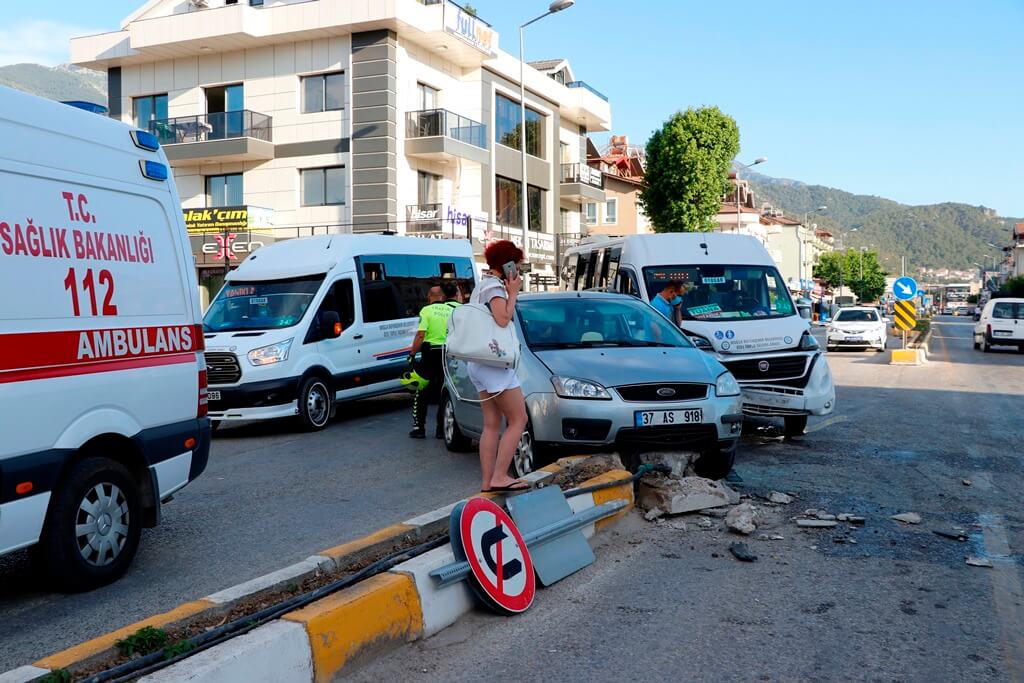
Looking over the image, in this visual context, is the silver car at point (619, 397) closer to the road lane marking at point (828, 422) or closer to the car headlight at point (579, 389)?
the car headlight at point (579, 389)

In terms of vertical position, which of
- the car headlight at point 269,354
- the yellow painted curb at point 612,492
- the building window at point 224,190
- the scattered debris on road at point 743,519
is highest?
the building window at point 224,190

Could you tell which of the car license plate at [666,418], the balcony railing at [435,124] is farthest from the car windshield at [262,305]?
the balcony railing at [435,124]

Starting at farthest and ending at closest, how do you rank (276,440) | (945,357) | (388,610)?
(945,357)
(276,440)
(388,610)

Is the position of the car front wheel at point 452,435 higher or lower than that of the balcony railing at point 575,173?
lower

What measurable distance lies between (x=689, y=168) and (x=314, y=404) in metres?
38.8

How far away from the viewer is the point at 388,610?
Result: 4176 millimetres

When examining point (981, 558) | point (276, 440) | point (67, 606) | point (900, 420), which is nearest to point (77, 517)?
point (67, 606)

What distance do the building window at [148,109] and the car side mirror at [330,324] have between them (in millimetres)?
24864

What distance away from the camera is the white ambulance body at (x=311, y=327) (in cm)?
1127

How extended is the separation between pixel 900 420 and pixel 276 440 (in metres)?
8.00

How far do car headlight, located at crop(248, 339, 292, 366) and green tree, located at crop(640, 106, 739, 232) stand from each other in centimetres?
3784

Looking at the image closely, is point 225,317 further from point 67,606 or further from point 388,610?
point 388,610

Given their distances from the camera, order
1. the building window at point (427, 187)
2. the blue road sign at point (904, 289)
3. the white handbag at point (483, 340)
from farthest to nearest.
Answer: the building window at point (427, 187) < the blue road sign at point (904, 289) < the white handbag at point (483, 340)

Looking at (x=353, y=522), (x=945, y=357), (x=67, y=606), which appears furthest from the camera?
(x=945, y=357)
